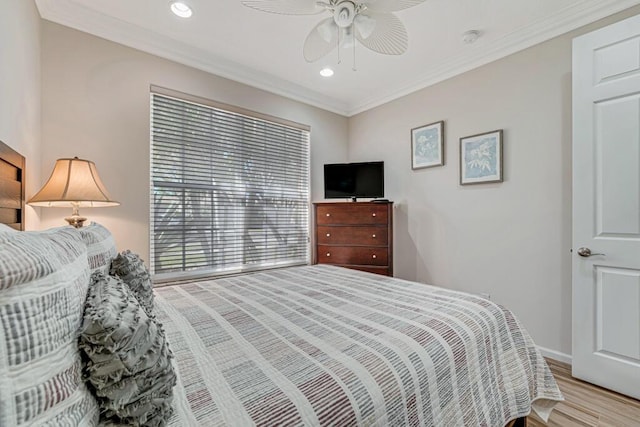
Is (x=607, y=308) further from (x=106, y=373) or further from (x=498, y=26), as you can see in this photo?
(x=106, y=373)

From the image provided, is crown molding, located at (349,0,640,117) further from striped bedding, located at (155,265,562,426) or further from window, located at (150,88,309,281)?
striped bedding, located at (155,265,562,426)

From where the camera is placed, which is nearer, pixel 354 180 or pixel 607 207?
pixel 607 207

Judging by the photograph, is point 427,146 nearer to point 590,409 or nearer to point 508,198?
point 508,198

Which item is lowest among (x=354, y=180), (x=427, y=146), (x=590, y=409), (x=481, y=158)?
(x=590, y=409)

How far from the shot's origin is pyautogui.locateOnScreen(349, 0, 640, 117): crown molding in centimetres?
208

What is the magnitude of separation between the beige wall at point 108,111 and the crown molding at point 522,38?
2.48 m

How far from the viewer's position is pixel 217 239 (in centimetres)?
290

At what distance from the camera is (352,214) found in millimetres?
3260

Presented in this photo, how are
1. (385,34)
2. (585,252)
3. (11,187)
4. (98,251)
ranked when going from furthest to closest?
(585,252)
(385,34)
(11,187)
(98,251)

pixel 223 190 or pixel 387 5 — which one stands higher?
pixel 387 5

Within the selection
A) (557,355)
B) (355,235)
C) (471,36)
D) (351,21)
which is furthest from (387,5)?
(557,355)

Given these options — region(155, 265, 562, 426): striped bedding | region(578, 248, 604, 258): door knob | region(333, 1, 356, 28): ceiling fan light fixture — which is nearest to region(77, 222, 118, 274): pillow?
region(155, 265, 562, 426): striped bedding

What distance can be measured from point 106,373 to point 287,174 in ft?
10.1

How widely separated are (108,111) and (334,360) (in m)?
2.67
